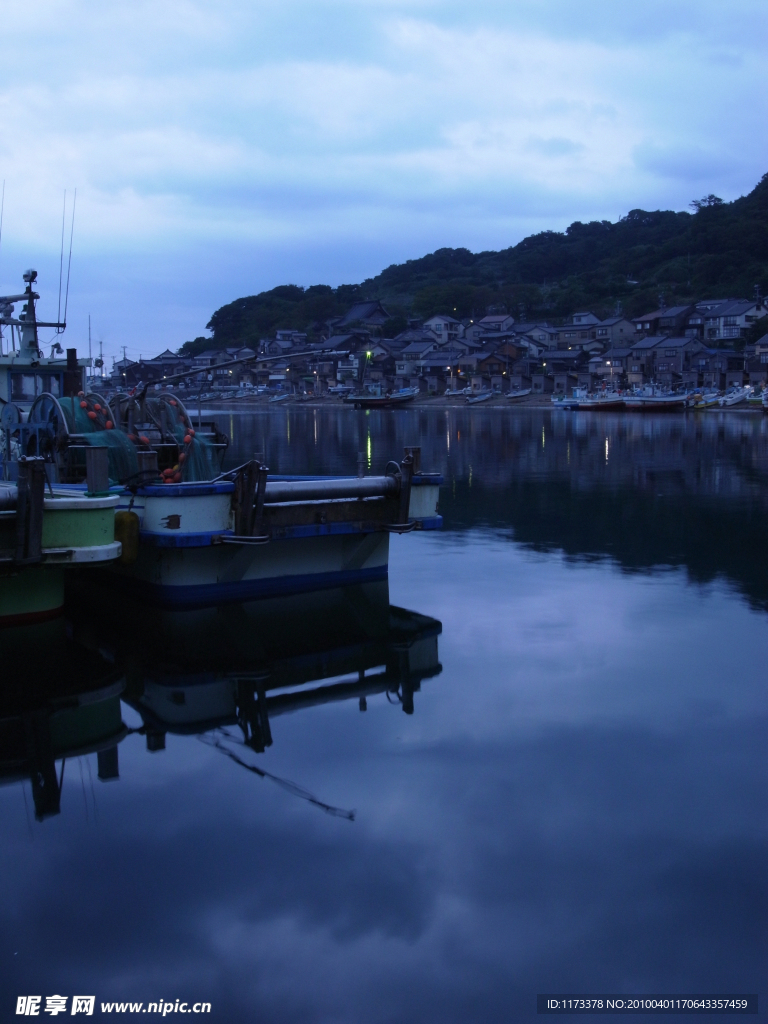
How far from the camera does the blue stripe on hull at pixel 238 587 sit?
12.1 meters

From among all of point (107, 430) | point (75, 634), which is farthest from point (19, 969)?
point (107, 430)

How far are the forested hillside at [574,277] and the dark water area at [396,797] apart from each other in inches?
4166

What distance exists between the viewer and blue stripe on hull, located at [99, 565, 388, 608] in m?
12.1

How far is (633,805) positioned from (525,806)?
78 cm

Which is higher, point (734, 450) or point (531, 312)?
point (531, 312)

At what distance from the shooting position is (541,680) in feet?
31.8

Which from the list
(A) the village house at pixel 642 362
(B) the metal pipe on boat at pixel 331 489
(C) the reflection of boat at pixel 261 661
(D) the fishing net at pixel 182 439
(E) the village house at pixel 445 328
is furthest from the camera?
(E) the village house at pixel 445 328

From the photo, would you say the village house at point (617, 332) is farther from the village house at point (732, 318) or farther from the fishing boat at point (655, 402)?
the fishing boat at point (655, 402)

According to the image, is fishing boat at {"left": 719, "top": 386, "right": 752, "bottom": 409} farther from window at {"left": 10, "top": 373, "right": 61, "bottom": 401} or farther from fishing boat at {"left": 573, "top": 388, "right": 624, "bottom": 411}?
window at {"left": 10, "top": 373, "right": 61, "bottom": 401}

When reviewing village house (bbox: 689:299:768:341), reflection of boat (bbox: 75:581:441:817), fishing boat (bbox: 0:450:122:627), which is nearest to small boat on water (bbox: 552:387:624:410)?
village house (bbox: 689:299:768:341)

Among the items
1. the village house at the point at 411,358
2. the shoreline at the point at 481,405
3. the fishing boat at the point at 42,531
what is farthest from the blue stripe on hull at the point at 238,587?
the village house at the point at 411,358

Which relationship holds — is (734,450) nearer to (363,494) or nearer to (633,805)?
(363,494)

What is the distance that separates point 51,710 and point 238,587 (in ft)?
13.0

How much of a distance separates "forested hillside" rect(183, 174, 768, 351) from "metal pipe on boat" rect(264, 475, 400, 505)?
4126 inches
